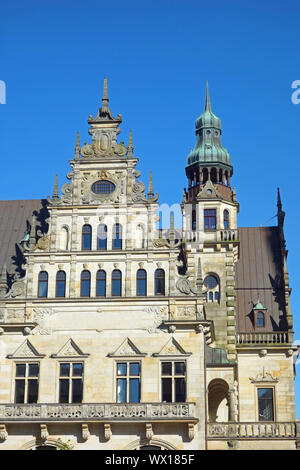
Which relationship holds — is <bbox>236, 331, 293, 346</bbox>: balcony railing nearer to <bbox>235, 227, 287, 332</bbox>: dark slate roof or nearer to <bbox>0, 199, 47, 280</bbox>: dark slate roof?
<bbox>235, 227, 287, 332</bbox>: dark slate roof

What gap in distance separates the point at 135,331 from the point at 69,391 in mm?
3970

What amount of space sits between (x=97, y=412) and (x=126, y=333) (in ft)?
12.7

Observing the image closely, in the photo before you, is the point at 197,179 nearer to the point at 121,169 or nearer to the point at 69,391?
the point at 121,169

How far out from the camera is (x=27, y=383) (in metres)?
36.9

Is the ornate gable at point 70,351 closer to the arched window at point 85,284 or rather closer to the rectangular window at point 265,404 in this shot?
the arched window at point 85,284

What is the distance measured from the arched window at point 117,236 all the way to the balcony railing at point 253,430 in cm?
927

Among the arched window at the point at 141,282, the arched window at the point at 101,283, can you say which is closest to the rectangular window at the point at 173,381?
the arched window at the point at 141,282

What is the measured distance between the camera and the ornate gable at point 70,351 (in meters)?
37.0

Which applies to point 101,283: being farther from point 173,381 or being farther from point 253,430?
point 253,430

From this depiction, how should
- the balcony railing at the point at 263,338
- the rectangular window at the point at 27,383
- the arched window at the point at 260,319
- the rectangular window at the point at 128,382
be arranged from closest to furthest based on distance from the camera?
1. the rectangular window at the point at 128,382
2. the rectangular window at the point at 27,383
3. the balcony railing at the point at 263,338
4. the arched window at the point at 260,319

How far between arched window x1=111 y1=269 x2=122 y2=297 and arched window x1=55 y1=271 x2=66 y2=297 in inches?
89.9

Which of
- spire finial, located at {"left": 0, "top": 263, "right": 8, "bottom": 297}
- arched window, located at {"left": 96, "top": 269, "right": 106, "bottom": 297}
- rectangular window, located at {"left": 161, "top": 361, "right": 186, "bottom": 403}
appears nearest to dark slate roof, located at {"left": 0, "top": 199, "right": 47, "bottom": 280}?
spire finial, located at {"left": 0, "top": 263, "right": 8, "bottom": 297}
